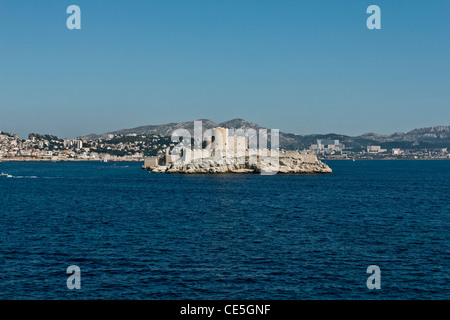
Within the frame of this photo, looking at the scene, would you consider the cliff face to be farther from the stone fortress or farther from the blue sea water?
the blue sea water

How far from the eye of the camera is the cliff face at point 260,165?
8744 centimetres

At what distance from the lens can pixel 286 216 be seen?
107 ft

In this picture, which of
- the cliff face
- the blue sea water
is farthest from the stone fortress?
the blue sea water

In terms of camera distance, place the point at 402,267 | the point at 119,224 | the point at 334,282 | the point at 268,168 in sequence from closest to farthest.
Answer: the point at 334,282
the point at 402,267
the point at 119,224
the point at 268,168

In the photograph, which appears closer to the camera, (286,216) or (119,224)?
(119,224)

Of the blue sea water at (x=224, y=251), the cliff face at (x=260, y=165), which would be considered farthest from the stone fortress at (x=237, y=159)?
the blue sea water at (x=224, y=251)

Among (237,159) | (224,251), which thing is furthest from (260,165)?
(224,251)

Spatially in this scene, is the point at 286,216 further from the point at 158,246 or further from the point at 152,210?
the point at 158,246

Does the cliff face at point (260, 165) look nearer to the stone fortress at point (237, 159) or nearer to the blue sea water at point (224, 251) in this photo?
the stone fortress at point (237, 159)

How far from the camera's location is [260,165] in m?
87.8

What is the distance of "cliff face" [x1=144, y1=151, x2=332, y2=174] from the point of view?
3442 inches
